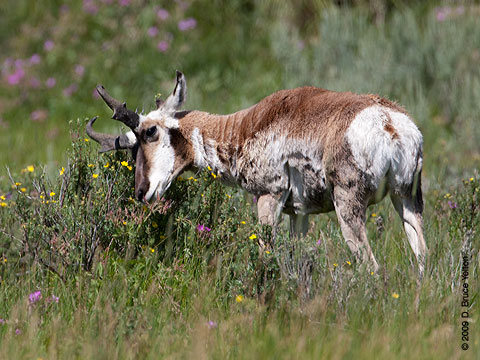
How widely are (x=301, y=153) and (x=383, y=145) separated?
74 centimetres

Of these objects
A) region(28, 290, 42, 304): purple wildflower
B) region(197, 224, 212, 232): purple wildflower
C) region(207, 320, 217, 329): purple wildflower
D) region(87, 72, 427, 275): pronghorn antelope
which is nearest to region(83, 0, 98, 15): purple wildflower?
region(87, 72, 427, 275): pronghorn antelope

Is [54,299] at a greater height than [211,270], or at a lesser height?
lesser

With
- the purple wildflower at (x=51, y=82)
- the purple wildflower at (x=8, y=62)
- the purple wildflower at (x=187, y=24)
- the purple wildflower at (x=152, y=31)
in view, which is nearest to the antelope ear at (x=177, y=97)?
the purple wildflower at (x=51, y=82)

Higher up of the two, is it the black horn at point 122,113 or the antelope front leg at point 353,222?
the black horn at point 122,113

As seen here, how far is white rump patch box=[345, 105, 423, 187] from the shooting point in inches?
196

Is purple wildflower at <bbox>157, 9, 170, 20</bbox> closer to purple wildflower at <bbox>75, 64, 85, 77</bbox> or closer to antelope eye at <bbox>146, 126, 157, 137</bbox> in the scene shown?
purple wildflower at <bbox>75, 64, 85, 77</bbox>

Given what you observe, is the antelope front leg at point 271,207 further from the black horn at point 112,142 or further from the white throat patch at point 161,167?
the black horn at point 112,142

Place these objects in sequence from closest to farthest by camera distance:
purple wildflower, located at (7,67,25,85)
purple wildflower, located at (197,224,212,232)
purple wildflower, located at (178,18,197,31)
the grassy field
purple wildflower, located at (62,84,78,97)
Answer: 1. the grassy field
2. purple wildflower, located at (197,224,212,232)
3. purple wildflower, located at (62,84,78,97)
4. purple wildflower, located at (7,67,25,85)
5. purple wildflower, located at (178,18,197,31)

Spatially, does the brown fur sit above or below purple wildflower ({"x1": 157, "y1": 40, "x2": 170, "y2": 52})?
below

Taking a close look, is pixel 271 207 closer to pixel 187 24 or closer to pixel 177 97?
pixel 177 97

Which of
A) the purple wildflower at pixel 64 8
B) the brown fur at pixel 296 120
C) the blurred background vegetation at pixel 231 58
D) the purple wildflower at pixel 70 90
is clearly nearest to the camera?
the brown fur at pixel 296 120

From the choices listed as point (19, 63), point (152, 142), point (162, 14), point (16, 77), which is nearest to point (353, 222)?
point (152, 142)

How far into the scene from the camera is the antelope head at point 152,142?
5.95m

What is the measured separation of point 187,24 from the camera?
45.2ft
